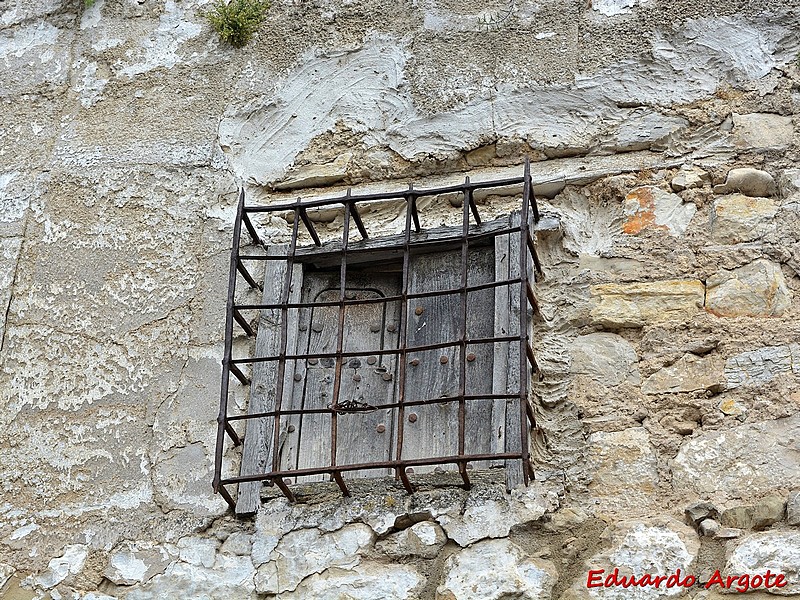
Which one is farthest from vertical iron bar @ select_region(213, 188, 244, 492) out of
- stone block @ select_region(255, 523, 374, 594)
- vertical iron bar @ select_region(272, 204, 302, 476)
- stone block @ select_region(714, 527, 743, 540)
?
stone block @ select_region(714, 527, 743, 540)

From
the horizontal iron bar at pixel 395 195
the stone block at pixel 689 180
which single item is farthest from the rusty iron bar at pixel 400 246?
the stone block at pixel 689 180

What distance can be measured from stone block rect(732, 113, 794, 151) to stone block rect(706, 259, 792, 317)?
1.22 feet

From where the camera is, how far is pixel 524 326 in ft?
9.23

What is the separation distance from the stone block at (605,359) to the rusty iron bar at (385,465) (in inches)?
12.3

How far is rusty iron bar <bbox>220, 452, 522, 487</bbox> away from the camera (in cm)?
261

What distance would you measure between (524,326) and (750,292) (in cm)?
55

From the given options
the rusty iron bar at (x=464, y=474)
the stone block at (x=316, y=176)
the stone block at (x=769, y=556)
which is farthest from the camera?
the stone block at (x=316, y=176)

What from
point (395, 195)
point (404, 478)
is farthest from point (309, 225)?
point (404, 478)

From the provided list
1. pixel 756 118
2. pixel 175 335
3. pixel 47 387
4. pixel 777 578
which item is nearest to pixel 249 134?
pixel 175 335

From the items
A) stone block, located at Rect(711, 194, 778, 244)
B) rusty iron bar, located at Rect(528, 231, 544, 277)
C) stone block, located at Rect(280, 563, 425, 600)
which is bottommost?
stone block, located at Rect(280, 563, 425, 600)

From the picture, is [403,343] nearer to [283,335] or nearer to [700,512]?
[283,335]

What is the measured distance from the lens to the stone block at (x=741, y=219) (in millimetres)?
2943

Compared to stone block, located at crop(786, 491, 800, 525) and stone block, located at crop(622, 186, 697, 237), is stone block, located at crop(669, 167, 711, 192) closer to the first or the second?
stone block, located at crop(622, 186, 697, 237)

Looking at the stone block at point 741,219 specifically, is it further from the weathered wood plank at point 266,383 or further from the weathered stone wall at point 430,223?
the weathered wood plank at point 266,383
